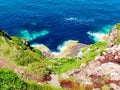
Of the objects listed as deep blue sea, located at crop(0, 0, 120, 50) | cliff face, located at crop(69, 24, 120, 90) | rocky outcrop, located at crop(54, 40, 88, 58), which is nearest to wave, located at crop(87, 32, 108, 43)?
deep blue sea, located at crop(0, 0, 120, 50)

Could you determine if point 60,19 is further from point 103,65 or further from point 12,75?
point 12,75

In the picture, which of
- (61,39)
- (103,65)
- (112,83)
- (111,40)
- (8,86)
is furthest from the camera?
(61,39)

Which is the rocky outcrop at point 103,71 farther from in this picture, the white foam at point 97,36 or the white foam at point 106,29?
the white foam at point 106,29

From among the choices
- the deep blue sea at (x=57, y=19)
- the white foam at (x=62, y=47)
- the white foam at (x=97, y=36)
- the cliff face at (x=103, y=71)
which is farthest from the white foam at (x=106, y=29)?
the cliff face at (x=103, y=71)

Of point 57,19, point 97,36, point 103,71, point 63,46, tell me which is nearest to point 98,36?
point 97,36

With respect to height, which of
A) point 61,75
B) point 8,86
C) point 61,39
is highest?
point 8,86

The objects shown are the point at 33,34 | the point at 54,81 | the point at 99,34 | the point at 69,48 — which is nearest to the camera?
the point at 54,81

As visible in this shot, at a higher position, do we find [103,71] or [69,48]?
[103,71]

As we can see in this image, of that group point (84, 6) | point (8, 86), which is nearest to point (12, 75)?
point (8, 86)

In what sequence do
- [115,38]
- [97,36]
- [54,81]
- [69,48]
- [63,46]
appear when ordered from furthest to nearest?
1. [97,36]
2. [63,46]
3. [69,48]
4. [115,38]
5. [54,81]

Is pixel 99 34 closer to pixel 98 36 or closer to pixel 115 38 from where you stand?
pixel 98 36
